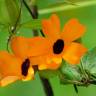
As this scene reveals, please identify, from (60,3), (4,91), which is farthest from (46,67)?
(4,91)

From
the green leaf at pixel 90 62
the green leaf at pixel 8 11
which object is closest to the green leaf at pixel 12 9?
the green leaf at pixel 8 11

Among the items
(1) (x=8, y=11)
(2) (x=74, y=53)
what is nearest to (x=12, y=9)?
(1) (x=8, y=11)

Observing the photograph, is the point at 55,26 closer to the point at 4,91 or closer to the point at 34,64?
the point at 34,64

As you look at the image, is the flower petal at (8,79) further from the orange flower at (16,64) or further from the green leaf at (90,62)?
the green leaf at (90,62)

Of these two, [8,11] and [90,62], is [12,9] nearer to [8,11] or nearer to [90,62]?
[8,11]

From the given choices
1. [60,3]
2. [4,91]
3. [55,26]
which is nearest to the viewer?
[55,26]

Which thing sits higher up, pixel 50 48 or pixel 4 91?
pixel 50 48

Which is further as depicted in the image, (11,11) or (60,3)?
(60,3)
